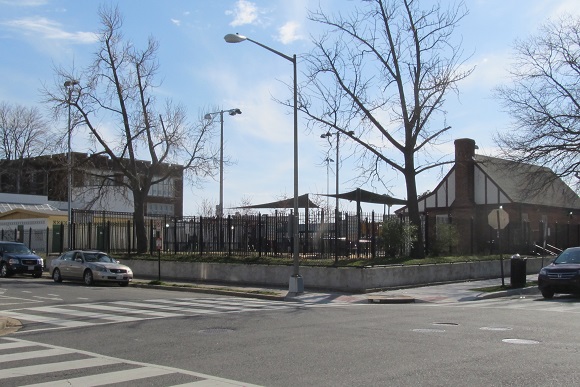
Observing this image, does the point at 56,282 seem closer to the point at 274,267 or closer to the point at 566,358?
the point at 274,267

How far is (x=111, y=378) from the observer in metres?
8.02

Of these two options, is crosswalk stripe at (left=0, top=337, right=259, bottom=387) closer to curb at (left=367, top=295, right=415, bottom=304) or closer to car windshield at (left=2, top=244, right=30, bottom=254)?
curb at (left=367, top=295, right=415, bottom=304)

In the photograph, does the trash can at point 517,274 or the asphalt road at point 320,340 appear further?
the trash can at point 517,274

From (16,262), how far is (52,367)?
79.1 feet


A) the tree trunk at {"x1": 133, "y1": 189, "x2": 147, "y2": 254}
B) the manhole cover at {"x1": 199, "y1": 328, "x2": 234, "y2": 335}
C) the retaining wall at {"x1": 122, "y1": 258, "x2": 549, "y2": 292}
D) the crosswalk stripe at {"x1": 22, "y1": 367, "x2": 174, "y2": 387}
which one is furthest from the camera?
the tree trunk at {"x1": 133, "y1": 189, "x2": 147, "y2": 254}

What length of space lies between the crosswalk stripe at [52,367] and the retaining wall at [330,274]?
566 inches

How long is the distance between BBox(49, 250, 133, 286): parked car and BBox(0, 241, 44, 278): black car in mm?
3811

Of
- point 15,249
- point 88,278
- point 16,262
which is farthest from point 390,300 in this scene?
point 15,249

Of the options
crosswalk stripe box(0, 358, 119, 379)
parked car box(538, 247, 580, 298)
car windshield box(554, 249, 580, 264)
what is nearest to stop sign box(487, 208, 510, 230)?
car windshield box(554, 249, 580, 264)

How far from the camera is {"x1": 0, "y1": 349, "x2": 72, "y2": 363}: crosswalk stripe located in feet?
31.4

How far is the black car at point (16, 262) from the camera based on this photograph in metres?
30.7

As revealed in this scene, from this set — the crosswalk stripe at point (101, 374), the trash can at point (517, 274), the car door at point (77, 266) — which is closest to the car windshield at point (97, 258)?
the car door at point (77, 266)

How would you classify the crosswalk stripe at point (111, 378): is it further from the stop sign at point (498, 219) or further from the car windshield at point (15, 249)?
the car windshield at point (15, 249)

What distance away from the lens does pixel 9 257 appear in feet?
101
